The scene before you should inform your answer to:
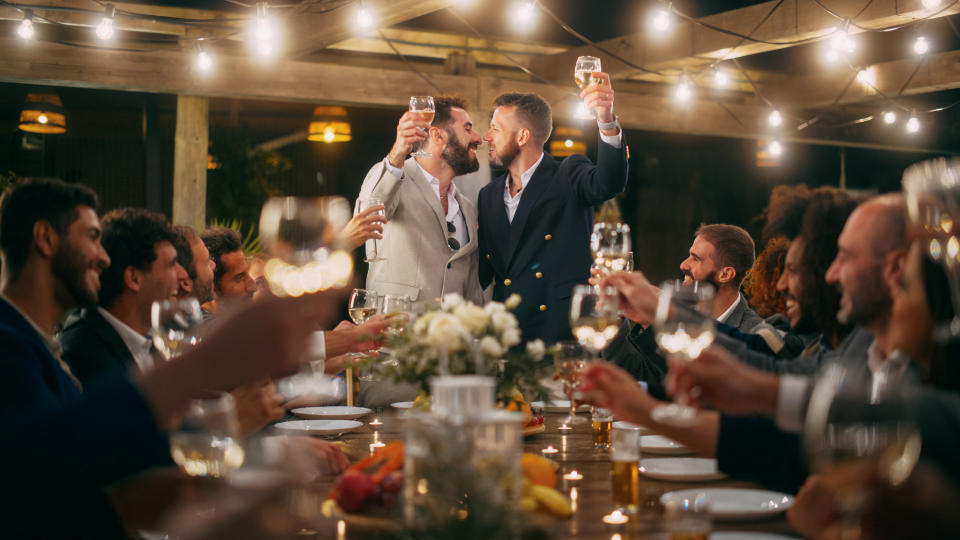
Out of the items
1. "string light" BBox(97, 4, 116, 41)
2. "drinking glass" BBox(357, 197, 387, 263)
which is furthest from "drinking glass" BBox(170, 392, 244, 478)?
"string light" BBox(97, 4, 116, 41)

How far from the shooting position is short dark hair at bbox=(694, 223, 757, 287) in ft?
12.0

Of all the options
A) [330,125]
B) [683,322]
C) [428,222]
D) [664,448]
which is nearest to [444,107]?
[428,222]

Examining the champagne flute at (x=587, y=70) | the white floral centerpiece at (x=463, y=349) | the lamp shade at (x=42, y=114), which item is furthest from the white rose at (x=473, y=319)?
the lamp shade at (x=42, y=114)

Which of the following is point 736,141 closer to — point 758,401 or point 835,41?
point 835,41

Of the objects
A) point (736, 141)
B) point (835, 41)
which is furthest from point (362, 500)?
point (736, 141)

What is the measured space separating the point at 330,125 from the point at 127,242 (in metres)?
5.12

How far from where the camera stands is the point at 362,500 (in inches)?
59.2

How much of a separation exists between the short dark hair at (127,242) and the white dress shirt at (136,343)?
0.09 m

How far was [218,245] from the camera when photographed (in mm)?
3795

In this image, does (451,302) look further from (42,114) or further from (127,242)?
(42,114)

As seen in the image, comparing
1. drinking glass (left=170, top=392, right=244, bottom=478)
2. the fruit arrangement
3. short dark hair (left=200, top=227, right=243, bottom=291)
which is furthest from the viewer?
short dark hair (left=200, top=227, right=243, bottom=291)

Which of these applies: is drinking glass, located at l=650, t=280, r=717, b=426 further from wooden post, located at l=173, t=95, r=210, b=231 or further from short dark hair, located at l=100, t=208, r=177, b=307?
wooden post, located at l=173, t=95, r=210, b=231

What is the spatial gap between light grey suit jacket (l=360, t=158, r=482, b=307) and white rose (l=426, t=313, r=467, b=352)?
2.29m

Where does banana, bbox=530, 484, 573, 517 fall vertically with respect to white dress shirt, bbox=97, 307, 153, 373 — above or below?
below
